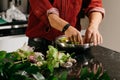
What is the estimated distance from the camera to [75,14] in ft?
4.82

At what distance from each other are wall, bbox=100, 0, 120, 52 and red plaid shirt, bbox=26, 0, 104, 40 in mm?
1226

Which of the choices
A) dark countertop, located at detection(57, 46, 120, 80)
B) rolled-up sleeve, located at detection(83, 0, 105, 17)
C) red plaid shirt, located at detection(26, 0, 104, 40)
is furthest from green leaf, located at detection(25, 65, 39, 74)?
rolled-up sleeve, located at detection(83, 0, 105, 17)

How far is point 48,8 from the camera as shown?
1369 mm

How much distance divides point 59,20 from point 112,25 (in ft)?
4.97

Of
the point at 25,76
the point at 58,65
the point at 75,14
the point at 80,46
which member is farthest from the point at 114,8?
the point at 25,76

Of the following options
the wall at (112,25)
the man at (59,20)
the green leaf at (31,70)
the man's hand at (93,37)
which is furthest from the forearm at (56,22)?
the wall at (112,25)

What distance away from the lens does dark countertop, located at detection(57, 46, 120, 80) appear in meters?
1.10

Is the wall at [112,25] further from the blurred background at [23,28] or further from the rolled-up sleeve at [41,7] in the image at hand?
the rolled-up sleeve at [41,7]

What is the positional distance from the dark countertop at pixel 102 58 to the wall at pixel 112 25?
137 centimetres

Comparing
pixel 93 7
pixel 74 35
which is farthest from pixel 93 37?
pixel 93 7

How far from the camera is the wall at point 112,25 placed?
2.69 meters

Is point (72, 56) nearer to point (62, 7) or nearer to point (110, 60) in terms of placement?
point (110, 60)

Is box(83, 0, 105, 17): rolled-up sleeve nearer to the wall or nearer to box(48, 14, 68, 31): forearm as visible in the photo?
box(48, 14, 68, 31): forearm

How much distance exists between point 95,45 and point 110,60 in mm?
131
